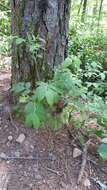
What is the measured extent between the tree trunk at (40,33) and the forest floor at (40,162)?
1.15 feet

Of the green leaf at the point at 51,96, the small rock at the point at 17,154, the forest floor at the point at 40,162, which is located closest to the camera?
the green leaf at the point at 51,96

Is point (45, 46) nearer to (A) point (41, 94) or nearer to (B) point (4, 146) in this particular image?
(A) point (41, 94)

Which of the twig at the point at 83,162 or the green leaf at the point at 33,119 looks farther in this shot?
the twig at the point at 83,162

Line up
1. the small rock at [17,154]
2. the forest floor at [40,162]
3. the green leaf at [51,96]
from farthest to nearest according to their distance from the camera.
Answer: the small rock at [17,154], the forest floor at [40,162], the green leaf at [51,96]

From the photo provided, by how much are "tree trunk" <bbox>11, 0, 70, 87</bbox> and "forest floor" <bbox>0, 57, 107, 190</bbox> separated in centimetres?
35

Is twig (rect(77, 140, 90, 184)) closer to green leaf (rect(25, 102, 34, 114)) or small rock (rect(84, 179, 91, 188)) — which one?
small rock (rect(84, 179, 91, 188))

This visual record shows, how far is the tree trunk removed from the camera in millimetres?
1938

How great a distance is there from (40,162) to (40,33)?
2.64 feet

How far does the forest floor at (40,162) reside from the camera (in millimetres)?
1794

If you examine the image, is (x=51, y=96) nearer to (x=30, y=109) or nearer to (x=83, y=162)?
(x=30, y=109)

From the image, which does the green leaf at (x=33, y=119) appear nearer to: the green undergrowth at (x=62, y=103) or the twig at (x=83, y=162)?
the green undergrowth at (x=62, y=103)

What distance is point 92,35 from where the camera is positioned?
648cm

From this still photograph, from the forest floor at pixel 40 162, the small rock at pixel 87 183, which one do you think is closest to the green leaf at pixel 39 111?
the forest floor at pixel 40 162

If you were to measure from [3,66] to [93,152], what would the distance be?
4.86ft
